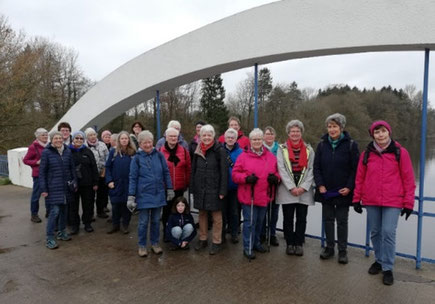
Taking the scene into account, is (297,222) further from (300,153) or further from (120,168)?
(120,168)

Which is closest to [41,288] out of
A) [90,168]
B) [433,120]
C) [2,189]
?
[90,168]

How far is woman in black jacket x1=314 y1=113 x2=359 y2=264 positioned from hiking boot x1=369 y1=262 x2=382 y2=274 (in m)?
0.30

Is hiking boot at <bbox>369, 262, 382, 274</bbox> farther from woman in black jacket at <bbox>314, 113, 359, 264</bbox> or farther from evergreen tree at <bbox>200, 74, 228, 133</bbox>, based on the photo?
evergreen tree at <bbox>200, 74, 228, 133</bbox>

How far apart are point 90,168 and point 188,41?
2512 mm

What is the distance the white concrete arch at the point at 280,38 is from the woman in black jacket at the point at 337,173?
1.03m

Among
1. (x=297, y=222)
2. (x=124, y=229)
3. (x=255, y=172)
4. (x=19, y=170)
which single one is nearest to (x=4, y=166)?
(x=19, y=170)

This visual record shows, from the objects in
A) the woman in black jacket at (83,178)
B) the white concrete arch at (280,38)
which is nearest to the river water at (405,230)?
the white concrete arch at (280,38)

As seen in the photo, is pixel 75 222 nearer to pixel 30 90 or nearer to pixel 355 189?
pixel 355 189

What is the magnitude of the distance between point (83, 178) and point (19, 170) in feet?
20.1

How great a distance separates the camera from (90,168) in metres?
4.87

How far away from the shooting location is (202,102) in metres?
23.8

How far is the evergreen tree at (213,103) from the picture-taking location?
830 inches

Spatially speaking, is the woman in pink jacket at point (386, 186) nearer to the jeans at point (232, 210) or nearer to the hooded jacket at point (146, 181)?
the jeans at point (232, 210)

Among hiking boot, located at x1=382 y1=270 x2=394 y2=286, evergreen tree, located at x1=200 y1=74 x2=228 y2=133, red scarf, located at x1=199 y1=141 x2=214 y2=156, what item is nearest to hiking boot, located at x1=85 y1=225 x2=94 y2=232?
red scarf, located at x1=199 y1=141 x2=214 y2=156
